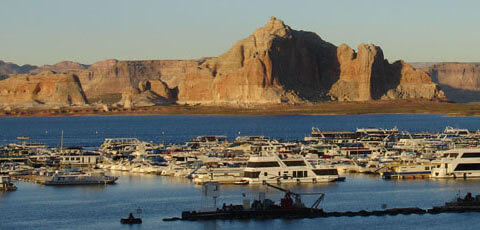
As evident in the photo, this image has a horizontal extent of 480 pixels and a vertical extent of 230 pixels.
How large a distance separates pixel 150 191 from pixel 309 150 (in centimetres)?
2965

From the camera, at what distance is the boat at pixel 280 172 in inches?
2643

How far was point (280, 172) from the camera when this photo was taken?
67250 mm

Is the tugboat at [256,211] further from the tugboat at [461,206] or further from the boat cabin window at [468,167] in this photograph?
the boat cabin window at [468,167]

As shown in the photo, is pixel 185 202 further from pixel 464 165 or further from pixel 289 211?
pixel 464 165

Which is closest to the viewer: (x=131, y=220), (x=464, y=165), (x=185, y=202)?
(x=131, y=220)

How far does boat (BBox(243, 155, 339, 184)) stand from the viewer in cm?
6712

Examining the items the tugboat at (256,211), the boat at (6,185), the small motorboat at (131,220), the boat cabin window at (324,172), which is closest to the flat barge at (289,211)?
the tugboat at (256,211)

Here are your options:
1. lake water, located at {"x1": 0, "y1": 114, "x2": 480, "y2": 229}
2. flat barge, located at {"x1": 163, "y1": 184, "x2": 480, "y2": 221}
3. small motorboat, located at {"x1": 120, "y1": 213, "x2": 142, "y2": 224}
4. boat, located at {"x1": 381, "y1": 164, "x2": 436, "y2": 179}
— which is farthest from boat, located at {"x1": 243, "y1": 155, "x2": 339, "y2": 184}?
small motorboat, located at {"x1": 120, "y1": 213, "x2": 142, "y2": 224}

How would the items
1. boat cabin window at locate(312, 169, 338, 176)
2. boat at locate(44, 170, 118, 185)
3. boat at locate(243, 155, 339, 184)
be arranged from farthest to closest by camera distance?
boat at locate(44, 170, 118, 185)
boat cabin window at locate(312, 169, 338, 176)
boat at locate(243, 155, 339, 184)

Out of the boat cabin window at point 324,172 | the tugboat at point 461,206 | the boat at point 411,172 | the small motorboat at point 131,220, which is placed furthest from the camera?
the boat at point 411,172

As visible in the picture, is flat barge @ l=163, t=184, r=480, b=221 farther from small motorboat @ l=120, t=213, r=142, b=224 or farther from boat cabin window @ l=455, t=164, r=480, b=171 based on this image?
boat cabin window @ l=455, t=164, r=480, b=171

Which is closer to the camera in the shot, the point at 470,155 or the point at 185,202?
the point at 185,202

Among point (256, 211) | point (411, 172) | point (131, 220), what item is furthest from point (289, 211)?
point (411, 172)

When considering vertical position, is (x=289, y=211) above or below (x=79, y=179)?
below
